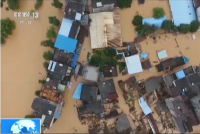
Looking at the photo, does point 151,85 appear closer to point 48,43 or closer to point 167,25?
point 167,25

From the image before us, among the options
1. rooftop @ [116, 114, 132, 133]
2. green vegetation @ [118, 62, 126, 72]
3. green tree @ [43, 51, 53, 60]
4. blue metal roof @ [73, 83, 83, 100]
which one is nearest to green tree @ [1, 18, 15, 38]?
green tree @ [43, 51, 53, 60]

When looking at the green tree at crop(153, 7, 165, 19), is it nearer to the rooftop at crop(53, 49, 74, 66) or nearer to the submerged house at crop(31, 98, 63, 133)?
the rooftop at crop(53, 49, 74, 66)

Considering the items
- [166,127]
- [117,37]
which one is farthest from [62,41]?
[166,127]

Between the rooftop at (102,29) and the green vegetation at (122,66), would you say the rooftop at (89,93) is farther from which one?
the rooftop at (102,29)

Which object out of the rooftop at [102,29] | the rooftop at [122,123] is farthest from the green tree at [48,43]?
the rooftop at [122,123]

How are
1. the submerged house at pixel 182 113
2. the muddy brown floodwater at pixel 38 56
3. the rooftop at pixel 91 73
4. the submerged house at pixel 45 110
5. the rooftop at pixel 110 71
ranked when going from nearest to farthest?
1. the submerged house at pixel 45 110
2. the submerged house at pixel 182 113
3. the rooftop at pixel 91 73
4. the rooftop at pixel 110 71
5. the muddy brown floodwater at pixel 38 56

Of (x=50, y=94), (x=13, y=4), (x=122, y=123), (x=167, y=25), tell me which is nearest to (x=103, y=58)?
(x=50, y=94)
